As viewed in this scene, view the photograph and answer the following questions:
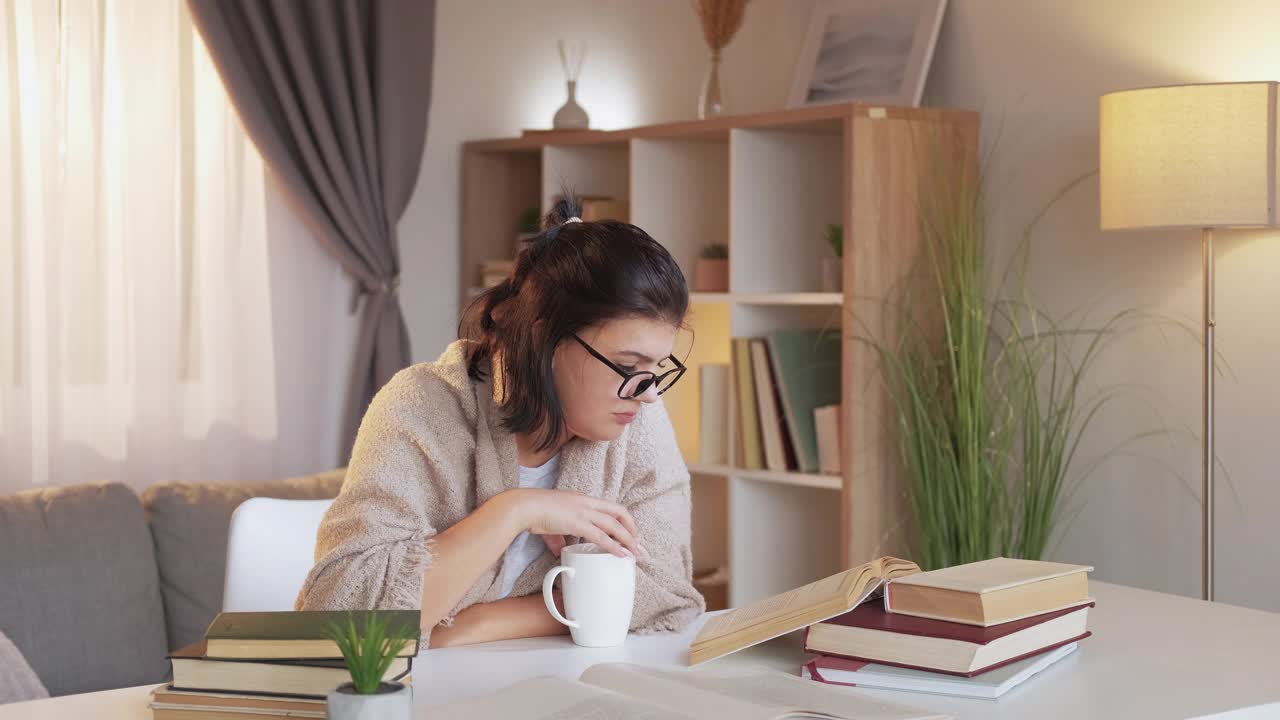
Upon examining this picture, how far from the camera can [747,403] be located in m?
3.35

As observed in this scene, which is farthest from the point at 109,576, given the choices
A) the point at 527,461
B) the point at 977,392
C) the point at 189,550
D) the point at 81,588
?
the point at 977,392

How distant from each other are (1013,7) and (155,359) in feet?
7.06

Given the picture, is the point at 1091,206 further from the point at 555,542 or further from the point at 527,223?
the point at 555,542

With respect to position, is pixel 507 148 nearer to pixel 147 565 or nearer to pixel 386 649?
pixel 147 565

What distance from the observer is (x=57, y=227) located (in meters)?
3.06

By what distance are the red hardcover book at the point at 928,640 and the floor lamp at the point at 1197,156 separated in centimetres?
147

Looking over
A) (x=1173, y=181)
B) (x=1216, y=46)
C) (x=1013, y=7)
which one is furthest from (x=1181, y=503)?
(x=1013, y=7)

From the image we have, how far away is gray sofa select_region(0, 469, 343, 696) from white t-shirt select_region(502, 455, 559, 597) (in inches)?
52.6

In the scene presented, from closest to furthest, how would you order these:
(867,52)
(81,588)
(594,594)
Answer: (594,594) < (81,588) < (867,52)

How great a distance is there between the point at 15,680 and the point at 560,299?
0.83 metres

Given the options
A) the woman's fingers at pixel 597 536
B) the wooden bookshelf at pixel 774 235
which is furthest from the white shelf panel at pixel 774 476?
the woman's fingers at pixel 597 536

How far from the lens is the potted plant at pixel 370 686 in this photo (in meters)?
0.92

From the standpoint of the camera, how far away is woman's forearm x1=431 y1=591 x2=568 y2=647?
5.02ft

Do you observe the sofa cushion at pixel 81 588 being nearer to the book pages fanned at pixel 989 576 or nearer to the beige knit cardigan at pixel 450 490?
the beige knit cardigan at pixel 450 490
